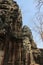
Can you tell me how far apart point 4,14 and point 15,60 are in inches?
104

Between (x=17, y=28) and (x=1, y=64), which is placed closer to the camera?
(x=1, y=64)

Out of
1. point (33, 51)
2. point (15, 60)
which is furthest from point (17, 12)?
point (33, 51)

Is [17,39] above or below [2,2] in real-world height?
below

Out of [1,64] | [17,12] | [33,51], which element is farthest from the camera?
[33,51]

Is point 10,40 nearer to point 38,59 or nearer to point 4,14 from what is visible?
point 4,14

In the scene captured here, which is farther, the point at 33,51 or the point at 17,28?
the point at 33,51

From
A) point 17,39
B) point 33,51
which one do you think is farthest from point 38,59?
point 17,39

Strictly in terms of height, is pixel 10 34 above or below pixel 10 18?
below

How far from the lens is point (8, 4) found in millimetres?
14797

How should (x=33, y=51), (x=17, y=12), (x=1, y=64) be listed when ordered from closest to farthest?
1. (x=1, y=64)
2. (x=17, y=12)
3. (x=33, y=51)

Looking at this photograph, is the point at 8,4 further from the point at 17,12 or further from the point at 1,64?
the point at 1,64

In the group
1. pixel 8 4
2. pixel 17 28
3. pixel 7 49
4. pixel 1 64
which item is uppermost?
pixel 8 4

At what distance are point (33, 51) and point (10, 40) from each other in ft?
20.5

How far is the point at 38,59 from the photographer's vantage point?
2159 centimetres
